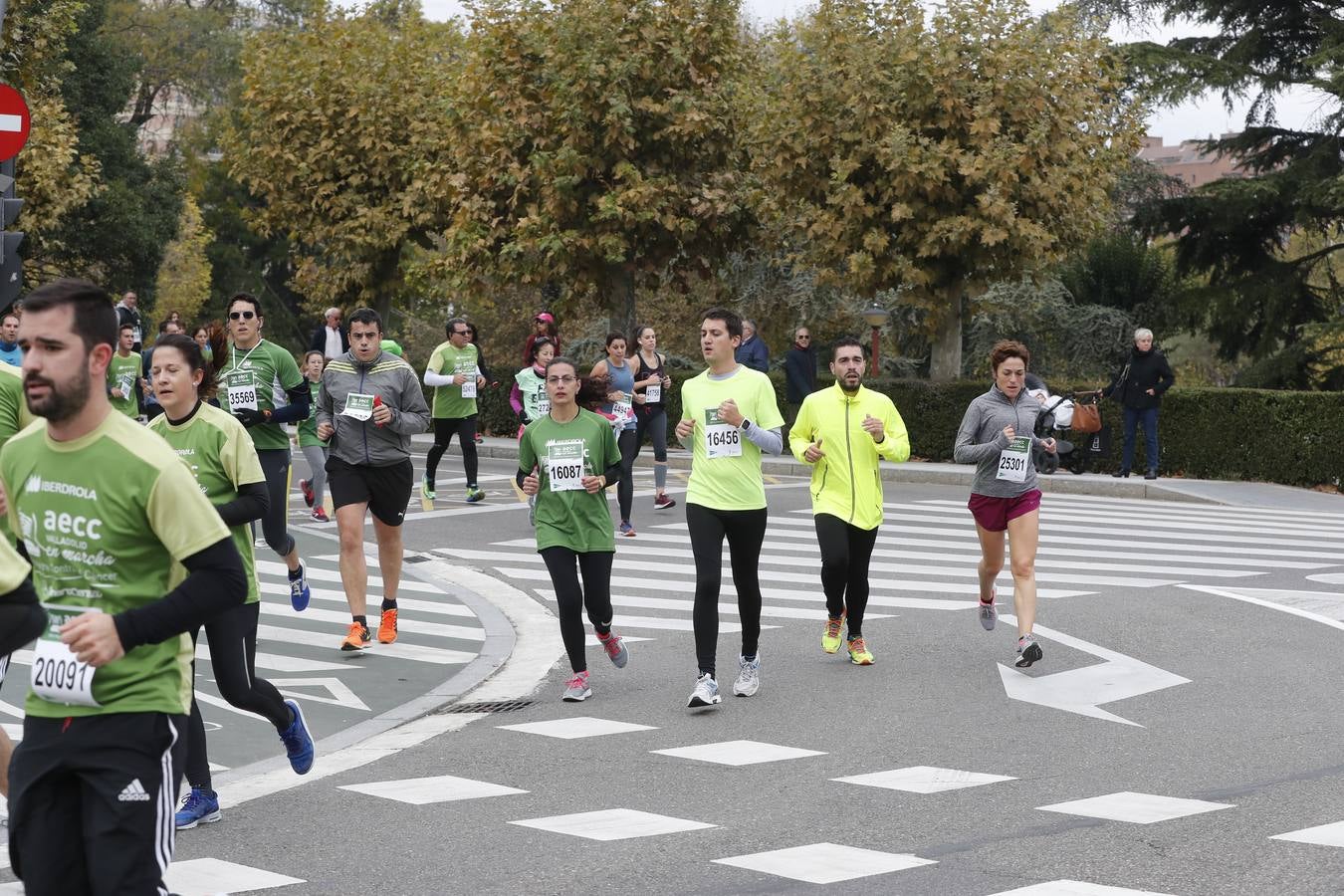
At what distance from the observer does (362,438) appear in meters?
11.0

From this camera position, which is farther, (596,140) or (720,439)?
(596,140)

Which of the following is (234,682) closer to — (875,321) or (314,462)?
(314,462)

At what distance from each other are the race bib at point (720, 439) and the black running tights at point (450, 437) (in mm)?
10081

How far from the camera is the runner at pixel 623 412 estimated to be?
16.8 meters

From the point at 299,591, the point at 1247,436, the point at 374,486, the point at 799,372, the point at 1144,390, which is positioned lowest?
the point at 299,591

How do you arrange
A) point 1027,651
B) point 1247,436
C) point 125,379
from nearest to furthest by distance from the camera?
point 1027,651 → point 125,379 → point 1247,436

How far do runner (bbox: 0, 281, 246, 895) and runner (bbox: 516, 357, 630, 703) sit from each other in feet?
17.5

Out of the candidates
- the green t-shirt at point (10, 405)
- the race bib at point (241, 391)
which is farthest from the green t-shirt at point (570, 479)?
the green t-shirt at point (10, 405)

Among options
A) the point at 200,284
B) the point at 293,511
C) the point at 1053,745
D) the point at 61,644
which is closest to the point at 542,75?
the point at 293,511

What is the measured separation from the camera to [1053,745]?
327 inches

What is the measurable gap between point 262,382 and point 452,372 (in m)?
8.06

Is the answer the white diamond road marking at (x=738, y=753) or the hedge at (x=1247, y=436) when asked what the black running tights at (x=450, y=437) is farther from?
the white diamond road marking at (x=738, y=753)

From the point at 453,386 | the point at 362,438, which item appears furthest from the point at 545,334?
the point at 362,438

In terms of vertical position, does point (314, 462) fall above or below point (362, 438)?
below
